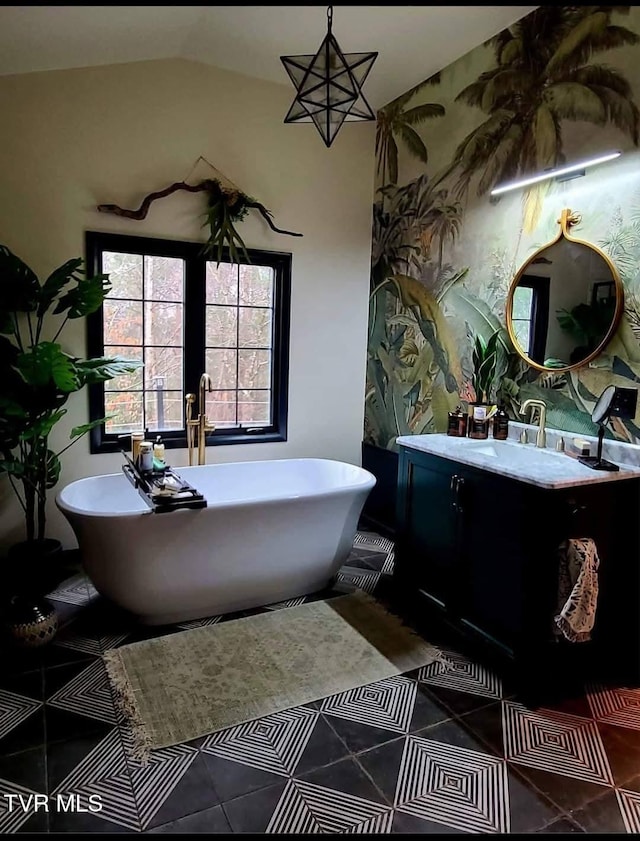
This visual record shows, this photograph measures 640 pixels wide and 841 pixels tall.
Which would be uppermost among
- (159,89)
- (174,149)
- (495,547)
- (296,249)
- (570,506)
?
(159,89)

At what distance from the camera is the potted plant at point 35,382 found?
2.68 metres

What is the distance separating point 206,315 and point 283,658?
2363mm

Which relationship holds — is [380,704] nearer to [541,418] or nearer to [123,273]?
[541,418]

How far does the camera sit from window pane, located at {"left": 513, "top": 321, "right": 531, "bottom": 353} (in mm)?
2984

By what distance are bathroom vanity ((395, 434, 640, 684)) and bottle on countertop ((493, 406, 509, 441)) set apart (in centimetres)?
24

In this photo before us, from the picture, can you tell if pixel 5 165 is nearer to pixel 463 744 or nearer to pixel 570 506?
pixel 570 506

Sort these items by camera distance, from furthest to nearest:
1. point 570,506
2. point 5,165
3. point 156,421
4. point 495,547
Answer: point 156,421
point 5,165
point 495,547
point 570,506

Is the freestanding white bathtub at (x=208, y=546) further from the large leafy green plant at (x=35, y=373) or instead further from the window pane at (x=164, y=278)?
the window pane at (x=164, y=278)

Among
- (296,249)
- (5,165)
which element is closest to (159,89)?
(5,165)

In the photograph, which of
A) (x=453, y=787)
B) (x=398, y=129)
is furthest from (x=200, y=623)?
(x=398, y=129)

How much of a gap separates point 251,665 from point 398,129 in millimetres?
3697

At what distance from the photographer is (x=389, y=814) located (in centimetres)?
169

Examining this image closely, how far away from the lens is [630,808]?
1734 mm

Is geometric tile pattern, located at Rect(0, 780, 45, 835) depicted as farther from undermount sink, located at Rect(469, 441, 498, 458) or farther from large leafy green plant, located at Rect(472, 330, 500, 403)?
large leafy green plant, located at Rect(472, 330, 500, 403)
